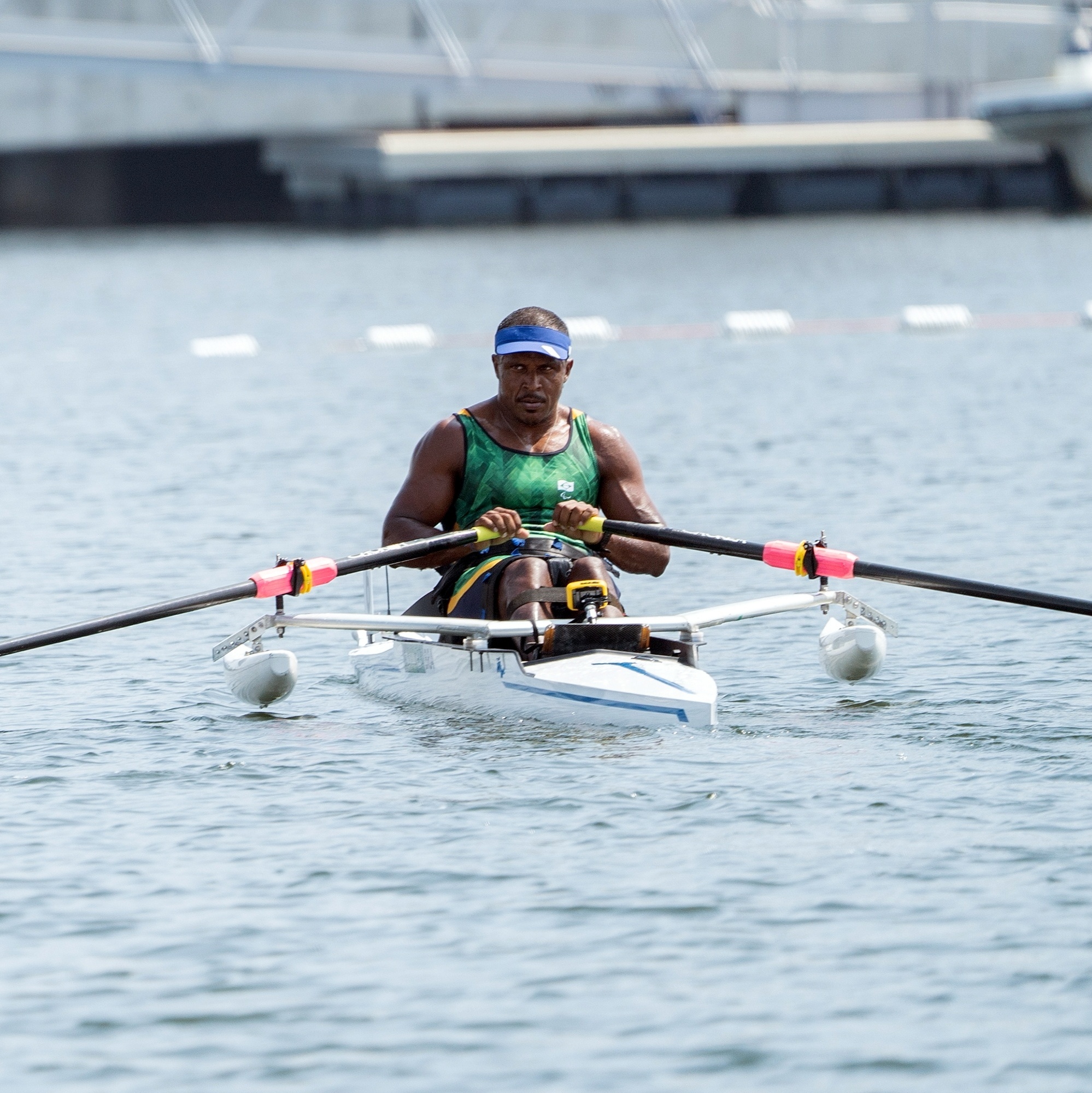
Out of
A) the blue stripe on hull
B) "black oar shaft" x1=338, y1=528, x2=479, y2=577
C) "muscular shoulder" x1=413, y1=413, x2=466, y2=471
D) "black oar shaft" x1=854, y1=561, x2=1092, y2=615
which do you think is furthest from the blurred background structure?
the blue stripe on hull

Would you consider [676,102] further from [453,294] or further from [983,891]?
[983,891]

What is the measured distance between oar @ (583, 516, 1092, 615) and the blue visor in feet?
2.93

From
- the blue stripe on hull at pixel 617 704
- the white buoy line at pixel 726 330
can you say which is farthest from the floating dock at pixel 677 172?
the blue stripe on hull at pixel 617 704

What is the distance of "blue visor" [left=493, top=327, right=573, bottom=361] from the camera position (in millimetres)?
11578

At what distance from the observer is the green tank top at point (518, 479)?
11.8 meters

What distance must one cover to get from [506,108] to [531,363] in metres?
54.6

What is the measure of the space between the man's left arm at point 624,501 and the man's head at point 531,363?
322 mm

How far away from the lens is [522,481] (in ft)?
38.5

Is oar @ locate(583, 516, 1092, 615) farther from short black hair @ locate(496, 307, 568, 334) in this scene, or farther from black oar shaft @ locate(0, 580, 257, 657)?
black oar shaft @ locate(0, 580, 257, 657)

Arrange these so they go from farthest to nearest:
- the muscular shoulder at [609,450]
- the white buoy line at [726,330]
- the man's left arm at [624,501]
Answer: the white buoy line at [726,330]
the muscular shoulder at [609,450]
the man's left arm at [624,501]

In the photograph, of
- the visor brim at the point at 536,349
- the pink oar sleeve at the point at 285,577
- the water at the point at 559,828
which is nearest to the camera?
the water at the point at 559,828

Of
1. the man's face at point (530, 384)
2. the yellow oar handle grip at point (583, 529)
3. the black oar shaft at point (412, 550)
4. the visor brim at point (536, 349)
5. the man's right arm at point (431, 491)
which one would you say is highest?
the visor brim at point (536, 349)

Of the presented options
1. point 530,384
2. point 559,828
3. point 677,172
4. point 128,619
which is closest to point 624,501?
point 530,384

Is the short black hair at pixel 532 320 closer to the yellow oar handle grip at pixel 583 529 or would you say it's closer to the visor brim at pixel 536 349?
the visor brim at pixel 536 349
